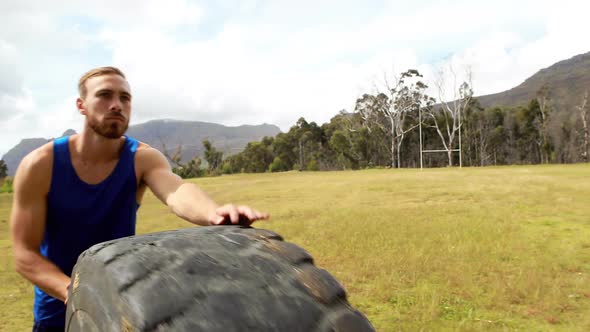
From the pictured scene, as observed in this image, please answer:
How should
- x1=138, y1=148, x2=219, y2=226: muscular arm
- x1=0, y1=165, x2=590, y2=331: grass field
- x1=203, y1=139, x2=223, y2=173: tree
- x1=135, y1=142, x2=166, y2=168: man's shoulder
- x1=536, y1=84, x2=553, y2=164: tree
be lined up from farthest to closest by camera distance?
x1=203, y1=139, x2=223, y2=173: tree, x1=536, y1=84, x2=553, y2=164: tree, x1=0, y1=165, x2=590, y2=331: grass field, x1=135, y1=142, x2=166, y2=168: man's shoulder, x1=138, y1=148, x2=219, y2=226: muscular arm

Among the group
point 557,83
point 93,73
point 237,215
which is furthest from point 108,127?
point 557,83

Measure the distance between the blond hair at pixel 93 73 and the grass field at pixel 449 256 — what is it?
2.67 m

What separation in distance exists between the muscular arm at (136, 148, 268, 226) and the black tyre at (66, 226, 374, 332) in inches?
8.8

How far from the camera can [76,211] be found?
5.20 feet

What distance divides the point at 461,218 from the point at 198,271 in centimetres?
681

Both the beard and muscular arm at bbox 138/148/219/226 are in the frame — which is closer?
muscular arm at bbox 138/148/219/226

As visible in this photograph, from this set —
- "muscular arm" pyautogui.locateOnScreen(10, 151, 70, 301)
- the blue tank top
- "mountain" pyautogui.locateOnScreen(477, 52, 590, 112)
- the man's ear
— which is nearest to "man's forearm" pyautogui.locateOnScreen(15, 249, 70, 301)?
"muscular arm" pyautogui.locateOnScreen(10, 151, 70, 301)

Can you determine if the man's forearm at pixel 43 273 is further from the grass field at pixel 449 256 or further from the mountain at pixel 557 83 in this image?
the mountain at pixel 557 83

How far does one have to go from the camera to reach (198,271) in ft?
2.77

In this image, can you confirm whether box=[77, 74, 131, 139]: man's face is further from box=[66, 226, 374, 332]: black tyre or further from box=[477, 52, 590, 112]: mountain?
box=[477, 52, 590, 112]: mountain

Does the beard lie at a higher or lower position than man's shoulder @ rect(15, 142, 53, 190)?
higher

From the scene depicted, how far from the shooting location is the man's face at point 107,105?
151 cm

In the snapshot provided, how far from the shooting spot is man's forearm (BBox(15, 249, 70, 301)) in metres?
1.33

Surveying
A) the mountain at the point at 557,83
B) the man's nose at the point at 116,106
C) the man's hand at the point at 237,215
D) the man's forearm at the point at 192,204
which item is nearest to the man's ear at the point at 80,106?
the man's nose at the point at 116,106
